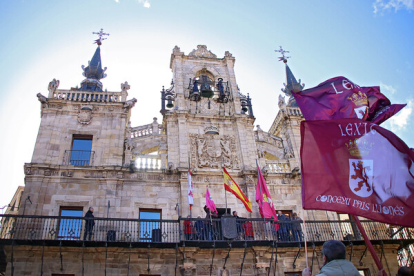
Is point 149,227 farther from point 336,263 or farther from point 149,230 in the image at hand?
point 336,263

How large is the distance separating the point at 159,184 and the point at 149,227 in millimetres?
2518

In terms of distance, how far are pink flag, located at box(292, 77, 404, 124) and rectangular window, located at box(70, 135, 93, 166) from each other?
11.1 metres

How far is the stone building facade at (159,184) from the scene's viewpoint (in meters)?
14.7

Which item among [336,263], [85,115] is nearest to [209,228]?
[85,115]

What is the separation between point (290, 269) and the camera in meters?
15.7

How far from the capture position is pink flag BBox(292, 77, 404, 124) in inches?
416

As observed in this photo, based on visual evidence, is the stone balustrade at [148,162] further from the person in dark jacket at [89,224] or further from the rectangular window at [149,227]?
the person in dark jacket at [89,224]

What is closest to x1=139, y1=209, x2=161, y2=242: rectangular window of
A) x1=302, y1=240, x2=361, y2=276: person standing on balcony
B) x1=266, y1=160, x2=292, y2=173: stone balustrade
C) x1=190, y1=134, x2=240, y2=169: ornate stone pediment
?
x1=190, y1=134, x2=240, y2=169: ornate stone pediment

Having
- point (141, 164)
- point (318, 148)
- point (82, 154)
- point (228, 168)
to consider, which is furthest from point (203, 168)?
point (318, 148)

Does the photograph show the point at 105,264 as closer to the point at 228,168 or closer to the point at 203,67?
the point at 228,168

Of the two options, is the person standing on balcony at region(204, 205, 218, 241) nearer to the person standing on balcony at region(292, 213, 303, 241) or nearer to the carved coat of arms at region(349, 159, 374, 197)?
the person standing on balcony at region(292, 213, 303, 241)

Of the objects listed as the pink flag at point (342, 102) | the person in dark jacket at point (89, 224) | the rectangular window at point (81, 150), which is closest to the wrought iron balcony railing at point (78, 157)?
the rectangular window at point (81, 150)

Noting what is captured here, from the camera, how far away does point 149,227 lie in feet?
51.4

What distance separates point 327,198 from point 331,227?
9919 millimetres
